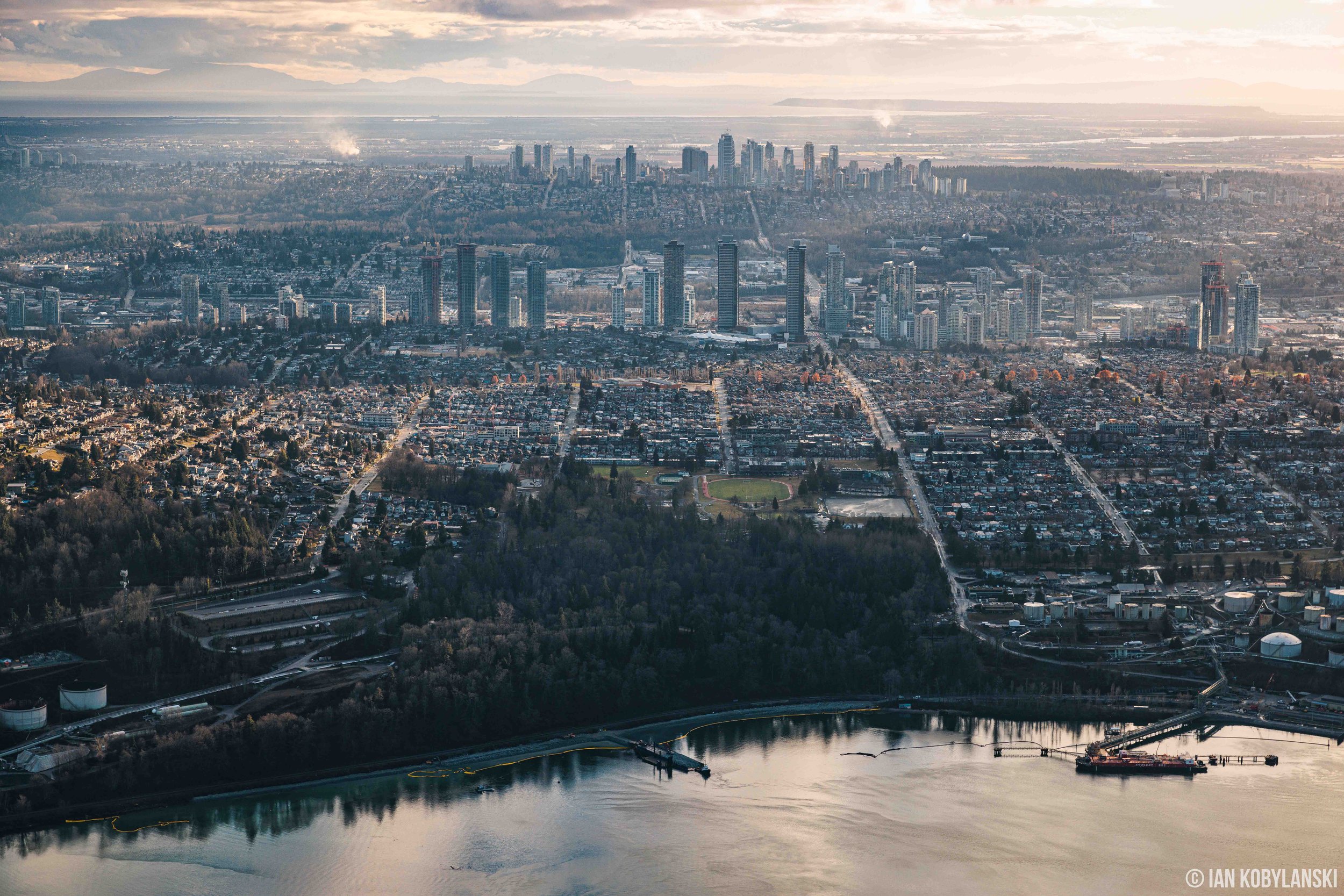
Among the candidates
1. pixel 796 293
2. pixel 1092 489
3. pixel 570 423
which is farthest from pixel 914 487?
pixel 796 293

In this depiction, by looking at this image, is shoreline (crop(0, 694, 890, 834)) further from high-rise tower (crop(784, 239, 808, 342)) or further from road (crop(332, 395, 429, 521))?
high-rise tower (crop(784, 239, 808, 342))

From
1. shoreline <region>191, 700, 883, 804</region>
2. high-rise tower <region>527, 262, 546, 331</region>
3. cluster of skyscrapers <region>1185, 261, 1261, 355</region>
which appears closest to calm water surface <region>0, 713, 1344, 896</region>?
shoreline <region>191, 700, 883, 804</region>

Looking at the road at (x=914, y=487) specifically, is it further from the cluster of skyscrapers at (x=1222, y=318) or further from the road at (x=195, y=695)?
the cluster of skyscrapers at (x=1222, y=318)

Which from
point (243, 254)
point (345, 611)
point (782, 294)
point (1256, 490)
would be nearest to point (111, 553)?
point (345, 611)

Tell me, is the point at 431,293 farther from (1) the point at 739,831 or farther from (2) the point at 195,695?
(1) the point at 739,831

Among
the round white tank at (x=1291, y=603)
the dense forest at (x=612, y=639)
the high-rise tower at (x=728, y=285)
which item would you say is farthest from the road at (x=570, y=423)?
the round white tank at (x=1291, y=603)
